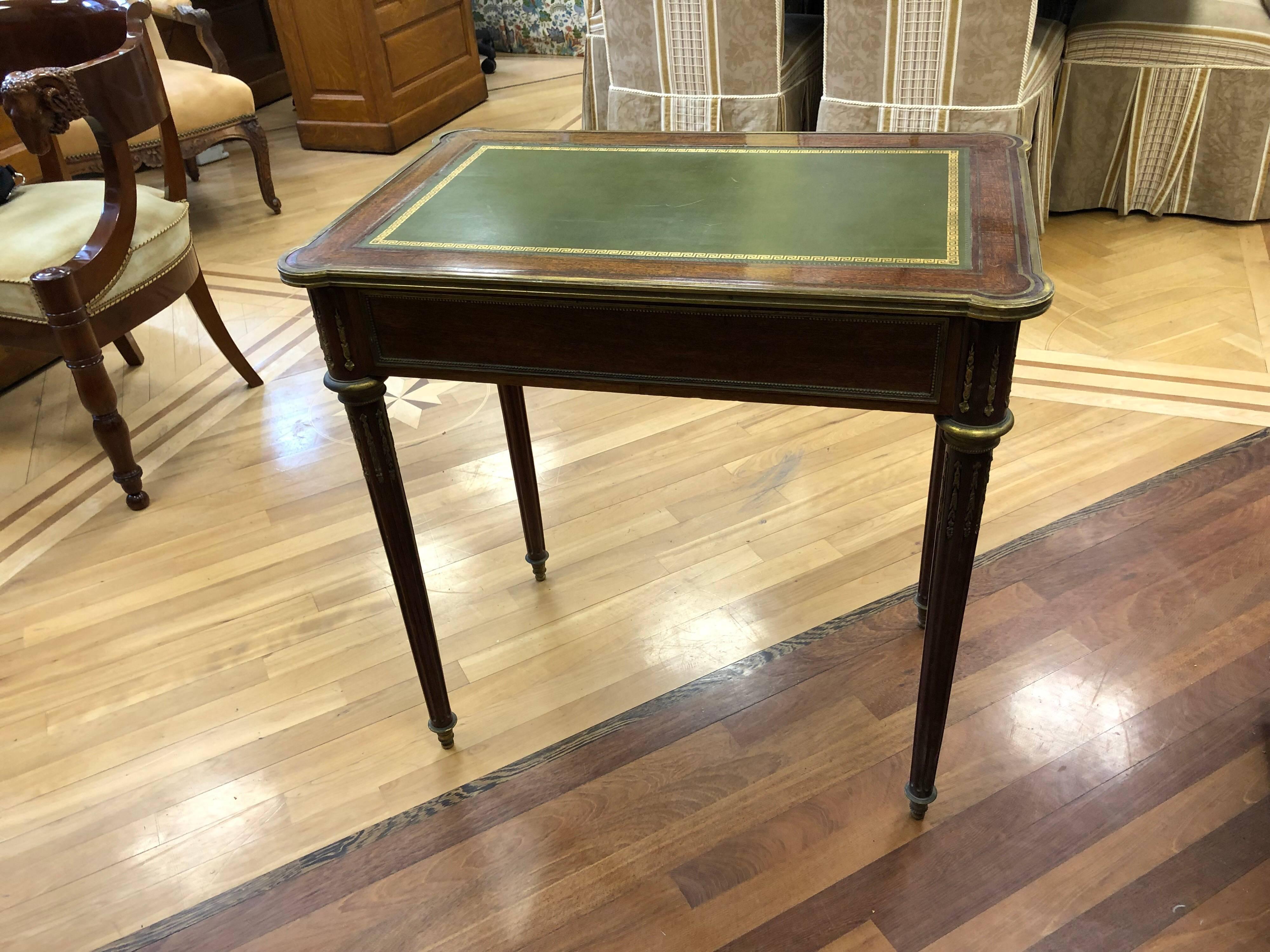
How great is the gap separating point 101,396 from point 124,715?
2.36 ft

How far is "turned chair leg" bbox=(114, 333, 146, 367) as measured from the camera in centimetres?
249

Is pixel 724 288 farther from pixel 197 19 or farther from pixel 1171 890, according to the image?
pixel 197 19

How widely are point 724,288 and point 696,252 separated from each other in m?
0.09

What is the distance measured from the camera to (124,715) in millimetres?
1534

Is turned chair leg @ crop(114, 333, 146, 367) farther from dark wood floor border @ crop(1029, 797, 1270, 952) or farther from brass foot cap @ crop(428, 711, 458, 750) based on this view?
dark wood floor border @ crop(1029, 797, 1270, 952)

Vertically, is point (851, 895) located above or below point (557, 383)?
below

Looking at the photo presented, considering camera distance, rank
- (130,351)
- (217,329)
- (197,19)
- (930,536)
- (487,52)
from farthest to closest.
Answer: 1. (487,52)
2. (197,19)
3. (130,351)
4. (217,329)
5. (930,536)

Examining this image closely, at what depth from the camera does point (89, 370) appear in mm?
1882

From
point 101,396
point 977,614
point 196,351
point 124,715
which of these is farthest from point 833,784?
point 196,351

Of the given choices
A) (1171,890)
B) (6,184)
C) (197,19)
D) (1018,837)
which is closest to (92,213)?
(6,184)

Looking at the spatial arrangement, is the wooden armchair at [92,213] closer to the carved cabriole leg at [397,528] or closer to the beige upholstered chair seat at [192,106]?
the beige upholstered chair seat at [192,106]

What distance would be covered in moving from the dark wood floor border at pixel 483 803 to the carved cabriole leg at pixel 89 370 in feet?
3.46

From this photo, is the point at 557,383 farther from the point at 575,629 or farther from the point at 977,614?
the point at 977,614

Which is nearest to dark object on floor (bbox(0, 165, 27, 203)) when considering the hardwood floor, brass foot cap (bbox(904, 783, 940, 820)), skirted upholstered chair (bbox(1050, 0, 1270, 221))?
the hardwood floor
